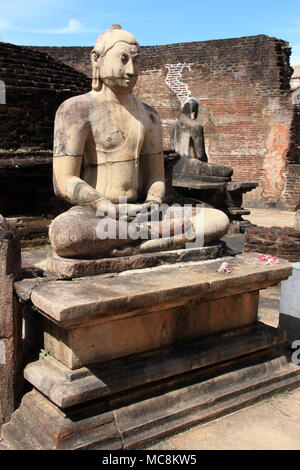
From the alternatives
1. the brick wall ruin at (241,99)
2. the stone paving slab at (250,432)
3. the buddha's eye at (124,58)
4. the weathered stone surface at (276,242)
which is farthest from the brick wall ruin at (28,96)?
the stone paving slab at (250,432)

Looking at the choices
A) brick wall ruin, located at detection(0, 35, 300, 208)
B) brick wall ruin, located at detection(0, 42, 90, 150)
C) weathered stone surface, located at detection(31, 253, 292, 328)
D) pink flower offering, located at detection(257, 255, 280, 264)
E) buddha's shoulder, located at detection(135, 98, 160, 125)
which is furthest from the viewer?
brick wall ruin, located at detection(0, 35, 300, 208)

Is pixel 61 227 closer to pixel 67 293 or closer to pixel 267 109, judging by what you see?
pixel 67 293

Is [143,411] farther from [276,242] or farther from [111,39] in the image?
[276,242]

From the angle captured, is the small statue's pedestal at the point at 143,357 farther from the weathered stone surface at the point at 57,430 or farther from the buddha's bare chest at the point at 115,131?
the buddha's bare chest at the point at 115,131

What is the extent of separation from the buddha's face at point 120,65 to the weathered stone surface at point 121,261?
112 centimetres

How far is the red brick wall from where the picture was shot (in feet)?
45.2

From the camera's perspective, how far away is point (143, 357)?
271 centimetres

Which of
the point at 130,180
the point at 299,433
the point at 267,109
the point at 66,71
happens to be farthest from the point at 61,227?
the point at 267,109

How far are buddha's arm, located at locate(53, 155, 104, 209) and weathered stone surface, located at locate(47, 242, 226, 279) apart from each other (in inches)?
15.4

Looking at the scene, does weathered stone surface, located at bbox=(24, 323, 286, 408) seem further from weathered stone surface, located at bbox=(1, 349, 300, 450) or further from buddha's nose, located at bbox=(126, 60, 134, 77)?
buddha's nose, located at bbox=(126, 60, 134, 77)

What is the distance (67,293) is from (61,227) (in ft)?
1.44

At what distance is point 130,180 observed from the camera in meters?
A: 3.26

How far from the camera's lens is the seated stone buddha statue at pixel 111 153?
3.02 metres

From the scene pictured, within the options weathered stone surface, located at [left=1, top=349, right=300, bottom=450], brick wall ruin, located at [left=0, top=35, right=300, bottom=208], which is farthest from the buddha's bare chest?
brick wall ruin, located at [left=0, top=35, right=300, bottom=208]
